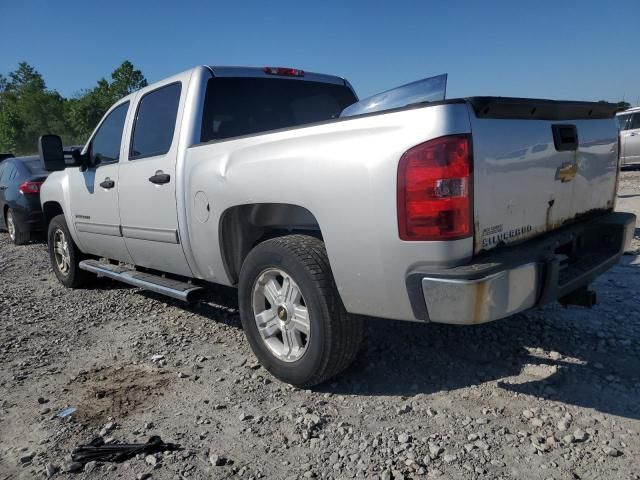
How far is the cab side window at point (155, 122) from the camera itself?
3730mm

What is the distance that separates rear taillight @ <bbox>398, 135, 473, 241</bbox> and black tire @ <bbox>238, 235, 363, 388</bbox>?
25.8 inches

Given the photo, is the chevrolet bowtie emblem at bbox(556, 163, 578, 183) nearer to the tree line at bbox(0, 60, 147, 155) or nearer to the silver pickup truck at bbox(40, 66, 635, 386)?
the silver pickup truck at bbox(40, 66, 635, 386)

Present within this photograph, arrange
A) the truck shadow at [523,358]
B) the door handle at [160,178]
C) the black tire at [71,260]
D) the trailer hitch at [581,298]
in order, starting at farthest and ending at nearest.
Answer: the black tire at [71,260] < the door handle at [160,178] < the trailer hitch at [581,298] < the truck shadow at [523,358]

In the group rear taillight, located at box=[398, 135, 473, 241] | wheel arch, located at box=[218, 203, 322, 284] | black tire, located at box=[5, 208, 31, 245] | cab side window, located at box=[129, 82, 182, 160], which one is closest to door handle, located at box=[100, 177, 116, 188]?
cab side window, located at box=[129, 82, 182, 160]

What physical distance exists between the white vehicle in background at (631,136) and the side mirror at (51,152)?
47.8 feet

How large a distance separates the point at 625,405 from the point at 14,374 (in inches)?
152

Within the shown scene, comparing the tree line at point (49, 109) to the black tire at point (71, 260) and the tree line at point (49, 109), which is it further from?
the black tire at point (71, 260)

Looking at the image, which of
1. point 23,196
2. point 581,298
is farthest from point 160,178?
point 23,196

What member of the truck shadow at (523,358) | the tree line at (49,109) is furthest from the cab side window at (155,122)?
the tree line at (49,109)

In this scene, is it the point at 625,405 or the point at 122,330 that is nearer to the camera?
the point at 625,405

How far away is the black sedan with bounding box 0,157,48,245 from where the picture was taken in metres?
8.39

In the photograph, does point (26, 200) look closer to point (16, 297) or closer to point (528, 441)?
point (16, 297)

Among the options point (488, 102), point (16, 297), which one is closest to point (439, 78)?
point (488, 102)

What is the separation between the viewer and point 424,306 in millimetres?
2254
